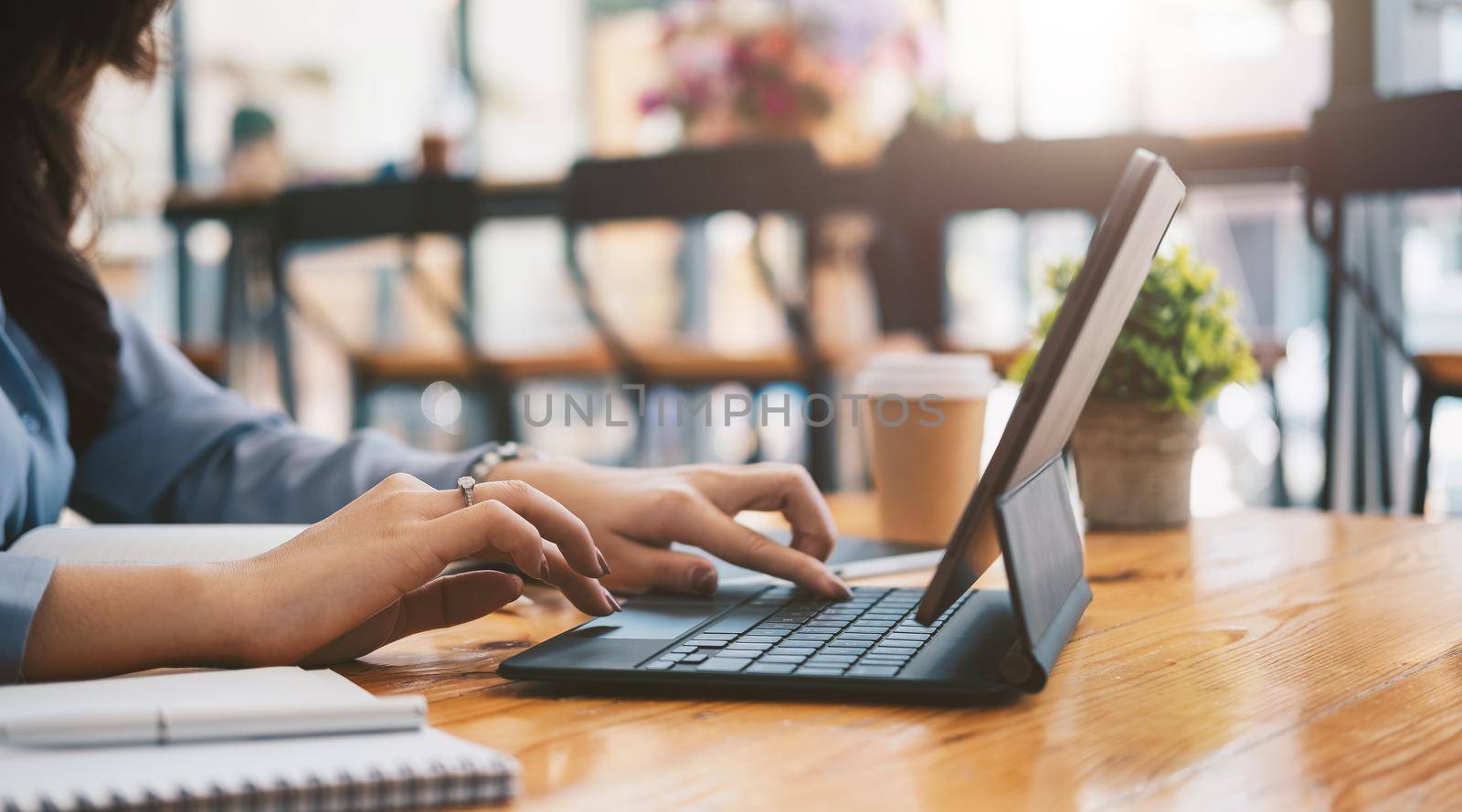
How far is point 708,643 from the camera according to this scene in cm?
65

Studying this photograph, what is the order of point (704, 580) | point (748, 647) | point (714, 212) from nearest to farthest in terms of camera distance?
point (748, 647)
point (704, 580)
point (714, 212)

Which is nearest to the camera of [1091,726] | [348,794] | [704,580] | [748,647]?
[348,794]

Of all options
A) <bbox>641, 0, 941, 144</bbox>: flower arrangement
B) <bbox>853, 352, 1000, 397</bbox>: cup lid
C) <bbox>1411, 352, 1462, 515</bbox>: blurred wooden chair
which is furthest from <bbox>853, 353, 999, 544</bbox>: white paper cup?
<bbox>641, 0, 941, 144</bbox>: flower arrangement

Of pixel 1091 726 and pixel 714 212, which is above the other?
pixel 714 212

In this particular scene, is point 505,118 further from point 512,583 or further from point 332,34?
point 512,583

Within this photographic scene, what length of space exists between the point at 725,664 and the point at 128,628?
0.27 m

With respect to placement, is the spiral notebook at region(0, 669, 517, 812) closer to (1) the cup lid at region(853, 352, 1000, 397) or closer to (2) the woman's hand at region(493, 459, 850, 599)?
(2) the woman's hand at region(493, 459, 850, 599)

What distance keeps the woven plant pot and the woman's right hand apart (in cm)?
64

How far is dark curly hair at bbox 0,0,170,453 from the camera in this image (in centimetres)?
101

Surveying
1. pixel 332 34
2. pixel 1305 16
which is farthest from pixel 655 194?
pixel 332 34

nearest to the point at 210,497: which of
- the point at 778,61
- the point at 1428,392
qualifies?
the point at 1428,392

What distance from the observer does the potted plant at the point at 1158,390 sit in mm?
1116

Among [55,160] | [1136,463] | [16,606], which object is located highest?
[55,160]

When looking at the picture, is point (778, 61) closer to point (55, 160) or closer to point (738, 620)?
point (55, 160)
